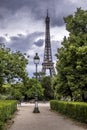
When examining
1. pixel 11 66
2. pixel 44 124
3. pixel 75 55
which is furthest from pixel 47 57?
pixel 44 124

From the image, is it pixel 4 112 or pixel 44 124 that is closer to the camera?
pixel 4 112

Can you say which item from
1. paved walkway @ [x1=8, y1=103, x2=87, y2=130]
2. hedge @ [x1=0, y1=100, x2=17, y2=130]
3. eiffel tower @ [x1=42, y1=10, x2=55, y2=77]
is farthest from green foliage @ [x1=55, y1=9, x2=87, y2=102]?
eiffel tower @ [x1=42, y1=10, x2=55, y2=77]

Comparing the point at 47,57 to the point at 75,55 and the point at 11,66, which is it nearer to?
the point at 11,66

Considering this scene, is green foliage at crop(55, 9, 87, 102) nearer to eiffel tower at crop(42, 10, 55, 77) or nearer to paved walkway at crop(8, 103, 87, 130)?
paved walkway at crop(8, 103, 87, 130)

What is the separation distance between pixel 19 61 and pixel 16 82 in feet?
8.97

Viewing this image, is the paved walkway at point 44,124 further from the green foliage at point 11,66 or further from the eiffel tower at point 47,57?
the eiffel tower at point 47,57

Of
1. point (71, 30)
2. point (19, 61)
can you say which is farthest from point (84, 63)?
point (19, 61)

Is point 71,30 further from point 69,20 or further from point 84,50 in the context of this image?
point 84,50

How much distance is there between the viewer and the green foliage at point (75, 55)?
3700cm

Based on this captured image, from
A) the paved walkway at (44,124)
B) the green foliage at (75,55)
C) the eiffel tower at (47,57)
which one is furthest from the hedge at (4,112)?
the eiffel tower at (47,57)

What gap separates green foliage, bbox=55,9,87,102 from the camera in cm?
3700

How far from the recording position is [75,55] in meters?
37.9

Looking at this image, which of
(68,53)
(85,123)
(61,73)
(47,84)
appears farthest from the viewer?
(47,84)

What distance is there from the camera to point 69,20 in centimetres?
4112
